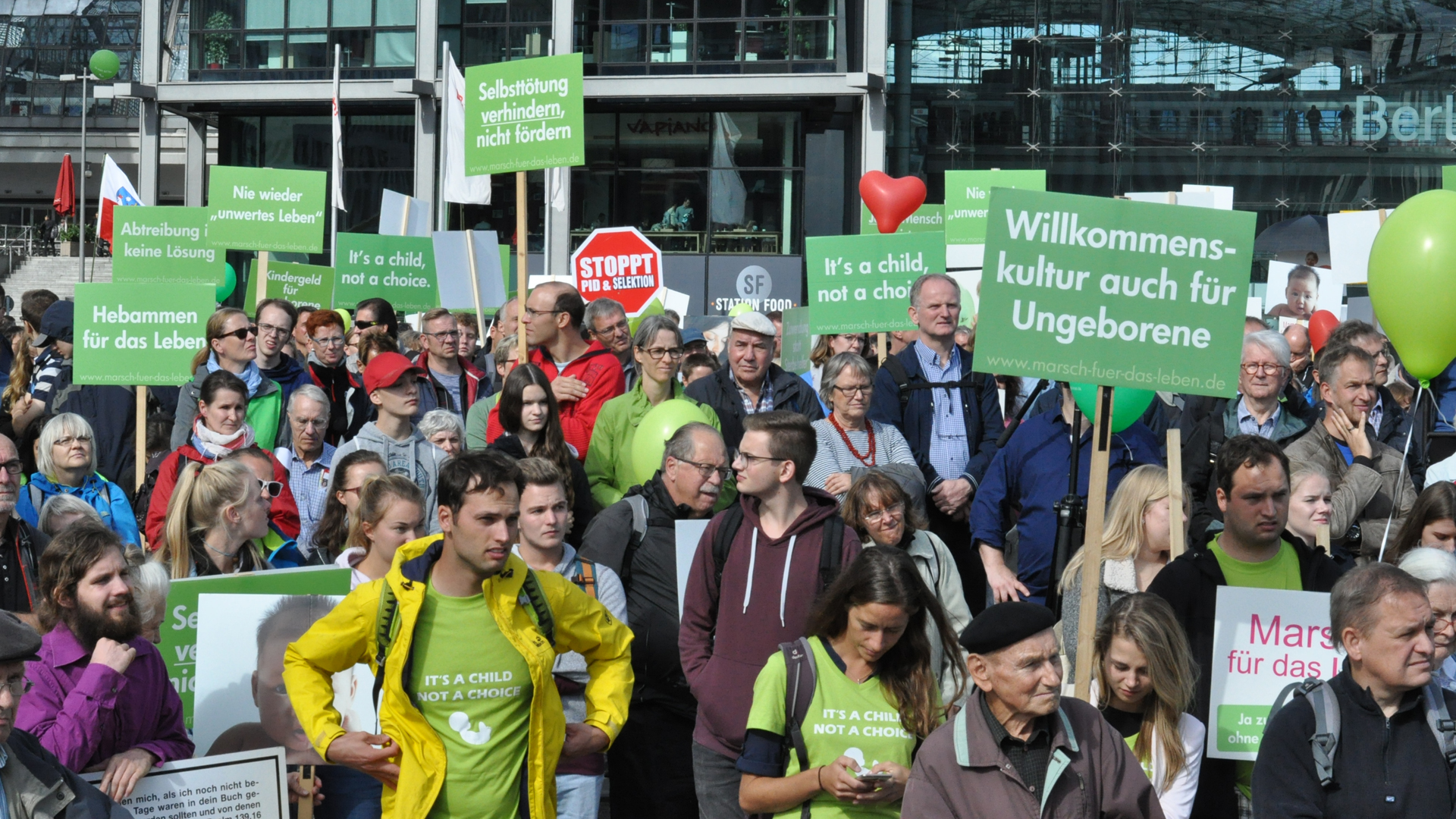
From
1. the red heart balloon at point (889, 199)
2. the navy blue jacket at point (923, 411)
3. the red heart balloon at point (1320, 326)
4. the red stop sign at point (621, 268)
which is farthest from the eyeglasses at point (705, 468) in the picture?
the red heart balloon at point (889, 199)

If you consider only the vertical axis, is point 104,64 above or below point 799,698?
above

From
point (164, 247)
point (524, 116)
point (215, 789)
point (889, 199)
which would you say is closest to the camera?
point (215, 789)

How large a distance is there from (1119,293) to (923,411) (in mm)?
2847

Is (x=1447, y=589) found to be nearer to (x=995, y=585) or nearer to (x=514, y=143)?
(x=995, y=585)

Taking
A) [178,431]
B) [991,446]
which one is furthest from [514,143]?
[991,446]

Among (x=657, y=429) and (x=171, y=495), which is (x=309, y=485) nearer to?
(x=171, y=495)

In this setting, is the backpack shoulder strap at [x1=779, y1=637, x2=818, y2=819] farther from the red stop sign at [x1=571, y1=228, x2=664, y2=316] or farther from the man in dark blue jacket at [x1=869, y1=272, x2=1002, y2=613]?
the red stop sign at [x1=571, y1=228, x2=664, y2=316]

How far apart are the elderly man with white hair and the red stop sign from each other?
629 centimetres

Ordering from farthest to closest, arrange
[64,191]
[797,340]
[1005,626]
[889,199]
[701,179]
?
[64,191] → [701,179] → [889,199] → [797,340] → [1005,626]

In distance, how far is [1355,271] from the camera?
12164 mm

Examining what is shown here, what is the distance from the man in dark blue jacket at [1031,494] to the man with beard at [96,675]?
132 inches

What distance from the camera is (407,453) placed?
6.96m

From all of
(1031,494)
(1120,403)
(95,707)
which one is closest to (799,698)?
(95,707)

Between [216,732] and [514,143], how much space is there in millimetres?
5599
